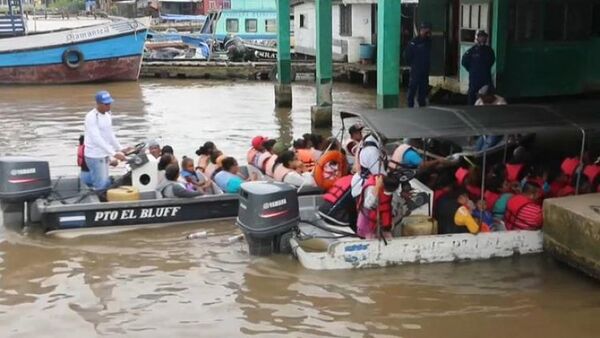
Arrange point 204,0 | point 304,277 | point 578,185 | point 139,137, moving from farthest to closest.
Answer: point 204,0 → point 139,137 → point 578,185 → point 304,277

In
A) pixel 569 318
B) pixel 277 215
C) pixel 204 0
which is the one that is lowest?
pixel 569 318

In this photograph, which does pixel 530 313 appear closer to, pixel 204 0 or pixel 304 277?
pixel 304 277

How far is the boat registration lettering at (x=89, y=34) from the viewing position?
29.4 m

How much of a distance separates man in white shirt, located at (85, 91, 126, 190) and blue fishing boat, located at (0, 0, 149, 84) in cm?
2019

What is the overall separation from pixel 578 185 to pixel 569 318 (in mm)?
2497

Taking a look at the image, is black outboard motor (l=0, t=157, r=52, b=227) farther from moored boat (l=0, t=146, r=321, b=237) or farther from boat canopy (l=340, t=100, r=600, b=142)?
boat canopy (l=340, t=100, r=600, b=142)

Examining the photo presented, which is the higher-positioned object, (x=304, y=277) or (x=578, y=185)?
(x=578, y=185)

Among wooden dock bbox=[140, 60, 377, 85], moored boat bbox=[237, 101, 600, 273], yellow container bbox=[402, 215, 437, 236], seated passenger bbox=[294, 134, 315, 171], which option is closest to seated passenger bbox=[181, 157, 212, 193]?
seated passenger bbox=[294, 134, 315, 171]

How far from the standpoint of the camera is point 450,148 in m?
12.6

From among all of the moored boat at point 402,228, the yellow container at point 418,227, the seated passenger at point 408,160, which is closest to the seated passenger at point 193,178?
the moored boat at point 402,228

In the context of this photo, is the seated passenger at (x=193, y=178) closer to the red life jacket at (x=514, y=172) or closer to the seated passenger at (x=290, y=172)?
the seated passenger at (x=290, y=172)

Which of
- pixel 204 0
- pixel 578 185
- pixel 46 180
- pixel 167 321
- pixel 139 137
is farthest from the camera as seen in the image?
pixel 204 0

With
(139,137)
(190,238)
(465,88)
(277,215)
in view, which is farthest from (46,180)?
(465,88)

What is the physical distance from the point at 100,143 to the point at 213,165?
1638mm
